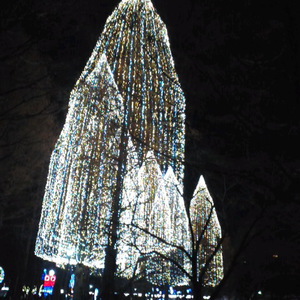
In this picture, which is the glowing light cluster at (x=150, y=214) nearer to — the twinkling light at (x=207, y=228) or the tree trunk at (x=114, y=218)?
the tree trunk at (x=114, y=218)

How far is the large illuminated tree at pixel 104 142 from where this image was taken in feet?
37.3

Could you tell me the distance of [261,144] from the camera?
18.9ft

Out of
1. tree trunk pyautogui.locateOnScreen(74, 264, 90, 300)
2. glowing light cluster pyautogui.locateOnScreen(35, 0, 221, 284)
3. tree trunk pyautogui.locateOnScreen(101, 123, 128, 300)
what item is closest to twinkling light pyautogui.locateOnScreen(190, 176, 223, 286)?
glowing light cluster pyautogui.locateOnScreen(35, 0, 221, 284)

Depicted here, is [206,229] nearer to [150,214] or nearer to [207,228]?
[150,214]

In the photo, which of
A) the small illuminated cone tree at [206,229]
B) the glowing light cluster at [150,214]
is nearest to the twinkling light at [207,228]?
the small illuminated cone tree at [206,229]

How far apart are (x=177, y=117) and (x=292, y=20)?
3.16 m

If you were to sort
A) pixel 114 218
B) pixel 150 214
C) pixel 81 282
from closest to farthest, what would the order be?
pixel 114 218 → pixel 150 214 → pixel 81 282

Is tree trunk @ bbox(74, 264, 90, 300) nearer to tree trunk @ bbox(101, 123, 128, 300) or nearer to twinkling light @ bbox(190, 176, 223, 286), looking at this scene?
tree trunk @ bbox(101, 123, 128, 300)

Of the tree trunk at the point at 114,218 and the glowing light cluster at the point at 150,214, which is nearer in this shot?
the tree trunk at the point at 114,218

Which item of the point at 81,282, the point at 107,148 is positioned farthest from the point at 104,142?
the point at 81,282

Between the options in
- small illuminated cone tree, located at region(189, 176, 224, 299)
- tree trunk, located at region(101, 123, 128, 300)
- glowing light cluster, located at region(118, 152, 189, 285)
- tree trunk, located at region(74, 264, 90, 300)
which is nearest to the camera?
tree trunk, located at region(101, 123, 128, 300)

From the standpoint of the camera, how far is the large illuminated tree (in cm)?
1137

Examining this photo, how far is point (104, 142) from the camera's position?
12117 mm

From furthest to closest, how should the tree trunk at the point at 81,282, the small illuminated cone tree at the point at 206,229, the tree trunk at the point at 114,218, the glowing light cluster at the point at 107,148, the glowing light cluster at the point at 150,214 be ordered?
the small illuminated cone tree at the point at 206,229, the tree trunk at the point at 81,282, the glowing light cluster at the point at 150,214, the tree trunk at the point at 114,218, the glowing light cluster at the point at 107,148
